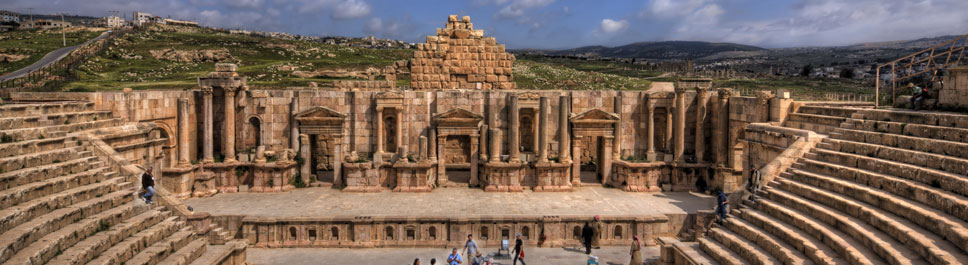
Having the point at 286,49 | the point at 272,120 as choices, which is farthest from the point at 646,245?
the point at 286,49

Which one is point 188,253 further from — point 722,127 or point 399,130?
point 722,127

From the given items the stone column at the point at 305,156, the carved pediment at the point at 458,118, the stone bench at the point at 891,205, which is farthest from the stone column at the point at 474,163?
the stone bench at the point at 891,205

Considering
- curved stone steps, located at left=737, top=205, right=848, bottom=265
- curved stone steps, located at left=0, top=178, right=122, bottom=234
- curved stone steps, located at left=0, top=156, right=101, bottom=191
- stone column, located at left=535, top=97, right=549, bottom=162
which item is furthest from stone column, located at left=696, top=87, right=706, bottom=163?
curved stone steps, located at left=0, top=156, right=101, bottom=191

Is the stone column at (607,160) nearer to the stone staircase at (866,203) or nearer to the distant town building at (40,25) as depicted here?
the stone staircase at (866,203)

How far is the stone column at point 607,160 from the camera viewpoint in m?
26.1

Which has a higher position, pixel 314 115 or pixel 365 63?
pixel 365 63

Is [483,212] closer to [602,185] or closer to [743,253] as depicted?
[602,185]

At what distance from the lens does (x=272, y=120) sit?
86.0 ft

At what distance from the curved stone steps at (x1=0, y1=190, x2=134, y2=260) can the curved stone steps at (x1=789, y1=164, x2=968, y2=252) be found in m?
16.5

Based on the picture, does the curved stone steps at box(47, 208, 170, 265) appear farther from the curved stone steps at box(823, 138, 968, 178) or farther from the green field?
the green field

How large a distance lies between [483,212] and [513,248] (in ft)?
6.54

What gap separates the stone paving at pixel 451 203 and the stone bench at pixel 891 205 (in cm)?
581

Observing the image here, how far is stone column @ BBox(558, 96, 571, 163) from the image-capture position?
83.8ft

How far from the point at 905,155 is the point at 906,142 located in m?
0.76
